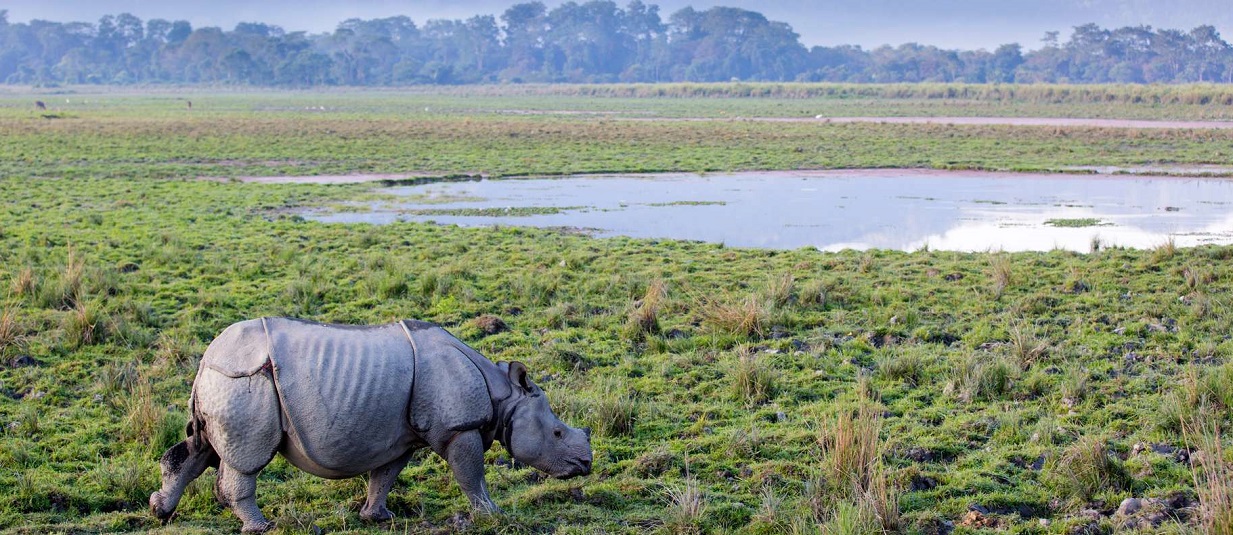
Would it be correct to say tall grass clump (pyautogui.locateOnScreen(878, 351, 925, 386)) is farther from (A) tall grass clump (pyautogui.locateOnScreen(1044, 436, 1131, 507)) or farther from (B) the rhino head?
(B) the rhino head

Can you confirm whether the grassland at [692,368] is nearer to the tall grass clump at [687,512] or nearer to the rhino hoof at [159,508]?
the tall grass clump at [687,512]

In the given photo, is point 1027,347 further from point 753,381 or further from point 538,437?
point 538,437

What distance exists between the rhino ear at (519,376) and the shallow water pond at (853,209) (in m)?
10.7

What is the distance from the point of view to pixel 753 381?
888 cm

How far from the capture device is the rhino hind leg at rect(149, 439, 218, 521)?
20.0ft

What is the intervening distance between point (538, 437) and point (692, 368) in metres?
3.46

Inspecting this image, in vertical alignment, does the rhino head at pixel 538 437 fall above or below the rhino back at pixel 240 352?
below

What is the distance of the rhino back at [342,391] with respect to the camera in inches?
228

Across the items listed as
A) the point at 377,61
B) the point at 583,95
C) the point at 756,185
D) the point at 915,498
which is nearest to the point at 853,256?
the point at 915,498

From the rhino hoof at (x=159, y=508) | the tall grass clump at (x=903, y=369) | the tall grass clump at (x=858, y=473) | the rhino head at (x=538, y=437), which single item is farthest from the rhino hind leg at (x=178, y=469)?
the tall grass clump at (x=903, y=369)

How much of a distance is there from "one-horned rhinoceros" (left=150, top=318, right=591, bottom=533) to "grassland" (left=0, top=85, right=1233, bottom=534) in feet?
1.11

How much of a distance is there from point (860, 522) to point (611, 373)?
3.90 m

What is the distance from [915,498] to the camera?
6641 millimetres

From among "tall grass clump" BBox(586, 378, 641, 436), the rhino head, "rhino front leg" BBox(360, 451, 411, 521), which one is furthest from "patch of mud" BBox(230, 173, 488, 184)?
the rhino head
